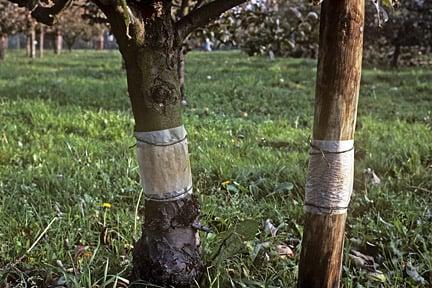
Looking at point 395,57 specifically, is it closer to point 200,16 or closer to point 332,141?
point 200,16

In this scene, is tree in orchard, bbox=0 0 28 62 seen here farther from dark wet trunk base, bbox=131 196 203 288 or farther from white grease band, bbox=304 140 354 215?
white grease band, bbox=304 140 354 215

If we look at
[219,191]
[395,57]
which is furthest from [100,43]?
[219,191]

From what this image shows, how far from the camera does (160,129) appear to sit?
1.92 metres

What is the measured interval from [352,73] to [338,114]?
0.41 ft

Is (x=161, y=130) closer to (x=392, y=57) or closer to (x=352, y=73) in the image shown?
(x=352, y=73)

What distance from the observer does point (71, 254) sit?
2420mm

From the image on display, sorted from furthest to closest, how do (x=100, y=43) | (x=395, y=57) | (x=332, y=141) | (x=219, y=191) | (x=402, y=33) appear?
(x=100, y=43), (x=395, y=57), (x=402, y=33), (x=219, y=191), (x=332, y=141)

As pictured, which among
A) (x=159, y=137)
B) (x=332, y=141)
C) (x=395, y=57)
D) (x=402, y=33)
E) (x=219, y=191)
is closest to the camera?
(x=332, y=141)

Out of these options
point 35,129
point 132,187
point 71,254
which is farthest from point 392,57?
point 71,254

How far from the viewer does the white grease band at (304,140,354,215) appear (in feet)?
5.95

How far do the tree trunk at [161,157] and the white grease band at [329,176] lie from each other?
42 cm

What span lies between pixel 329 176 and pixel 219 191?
1.61 m

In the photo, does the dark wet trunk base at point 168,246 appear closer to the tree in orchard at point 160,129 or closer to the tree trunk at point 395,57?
the tree in orchard at point 160,129

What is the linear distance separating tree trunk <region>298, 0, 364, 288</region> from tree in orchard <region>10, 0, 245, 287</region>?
350 mm
